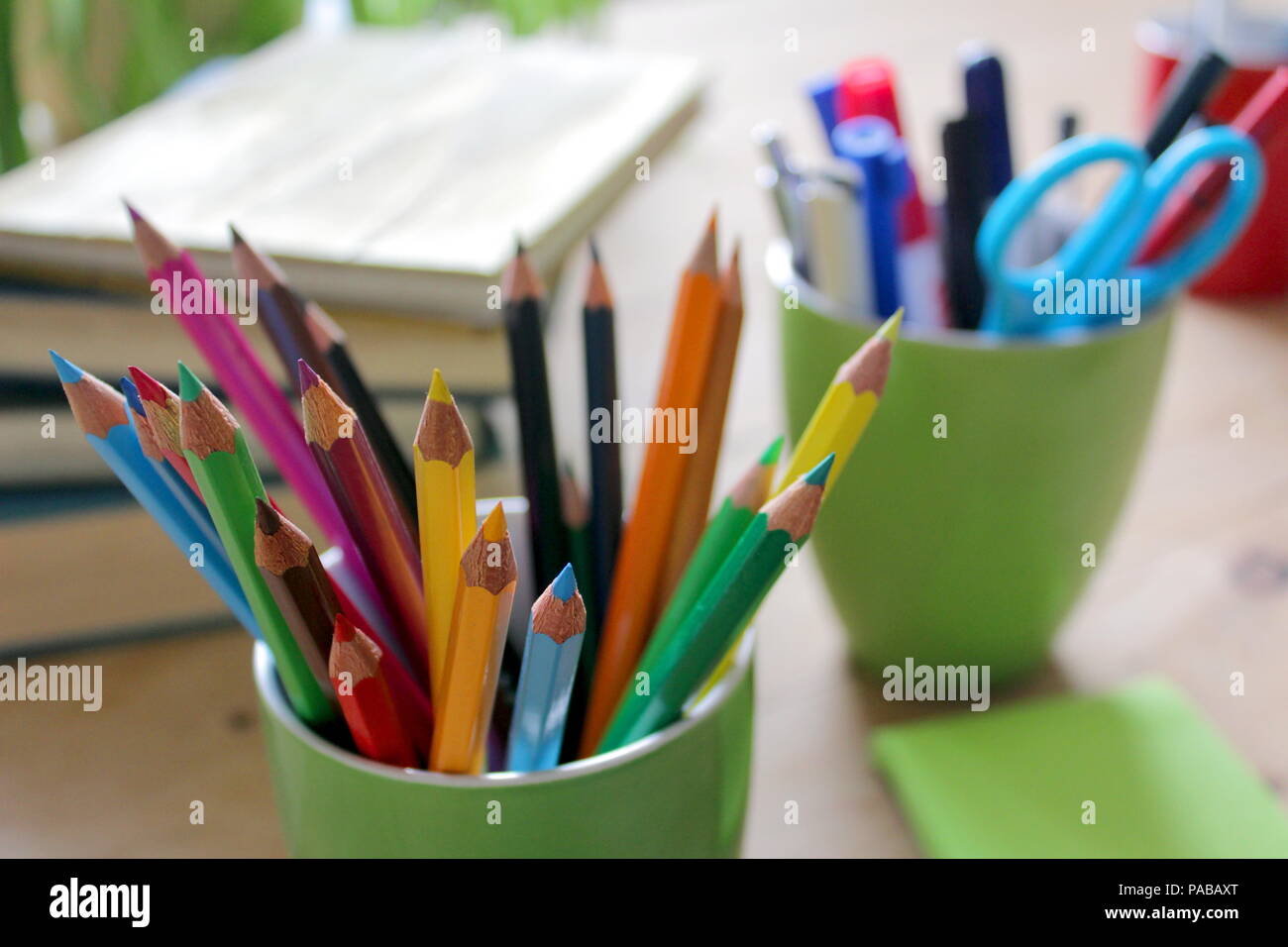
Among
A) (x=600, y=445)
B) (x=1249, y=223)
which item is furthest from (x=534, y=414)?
(x=1249, y=223)

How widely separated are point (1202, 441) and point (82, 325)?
15.4 inches

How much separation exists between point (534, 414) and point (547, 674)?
69 millimetres

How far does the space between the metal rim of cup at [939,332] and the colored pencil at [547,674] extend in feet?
0.50

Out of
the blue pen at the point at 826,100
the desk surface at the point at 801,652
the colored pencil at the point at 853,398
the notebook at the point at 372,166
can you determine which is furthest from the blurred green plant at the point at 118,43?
the colored pencil at the point at 853,398

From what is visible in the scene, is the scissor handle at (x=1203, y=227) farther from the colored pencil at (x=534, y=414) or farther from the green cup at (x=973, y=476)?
the colored pencil at (x=534, y=414)

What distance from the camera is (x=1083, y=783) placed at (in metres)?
0.35

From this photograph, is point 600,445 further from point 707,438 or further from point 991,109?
point 991,109

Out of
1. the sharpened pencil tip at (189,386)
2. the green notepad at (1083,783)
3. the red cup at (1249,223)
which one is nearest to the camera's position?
the sharpened pencil tip at (189,386)

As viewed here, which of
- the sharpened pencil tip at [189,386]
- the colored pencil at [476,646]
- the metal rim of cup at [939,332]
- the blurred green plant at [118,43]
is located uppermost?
the blurred green plant at [118,43]

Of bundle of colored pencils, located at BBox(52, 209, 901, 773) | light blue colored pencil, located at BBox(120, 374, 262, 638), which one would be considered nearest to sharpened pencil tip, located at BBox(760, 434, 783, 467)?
bundle of colored pencils, located at BBox(52, 209, 901, 773)

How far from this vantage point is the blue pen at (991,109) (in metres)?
0.37

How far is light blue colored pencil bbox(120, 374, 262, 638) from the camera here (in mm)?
227

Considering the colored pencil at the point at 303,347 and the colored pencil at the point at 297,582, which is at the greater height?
the colored pencil at the point at 303,347
